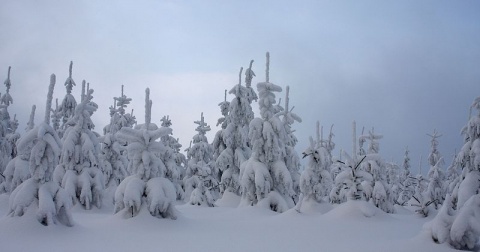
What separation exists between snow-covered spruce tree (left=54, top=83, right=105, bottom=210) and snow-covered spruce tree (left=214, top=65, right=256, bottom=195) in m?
9.37

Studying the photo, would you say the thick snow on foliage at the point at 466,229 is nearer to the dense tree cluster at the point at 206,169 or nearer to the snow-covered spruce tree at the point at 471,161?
A: the dense tree cluster at the point at 206,169

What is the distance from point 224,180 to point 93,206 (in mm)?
9947

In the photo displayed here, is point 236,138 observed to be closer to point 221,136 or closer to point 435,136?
point 221,136

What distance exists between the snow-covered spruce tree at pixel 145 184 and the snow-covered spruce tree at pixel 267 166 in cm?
782

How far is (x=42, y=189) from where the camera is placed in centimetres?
1211

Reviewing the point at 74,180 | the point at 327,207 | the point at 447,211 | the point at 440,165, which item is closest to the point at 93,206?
the point at 74,180

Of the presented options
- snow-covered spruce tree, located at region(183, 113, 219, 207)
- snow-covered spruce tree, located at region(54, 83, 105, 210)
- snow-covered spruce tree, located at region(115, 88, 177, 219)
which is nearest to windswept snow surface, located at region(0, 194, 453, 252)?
snow-covered spruce tree, located at region(115, 88, 177, 219)

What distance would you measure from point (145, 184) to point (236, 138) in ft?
46.4

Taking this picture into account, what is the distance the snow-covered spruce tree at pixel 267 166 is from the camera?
21594mm

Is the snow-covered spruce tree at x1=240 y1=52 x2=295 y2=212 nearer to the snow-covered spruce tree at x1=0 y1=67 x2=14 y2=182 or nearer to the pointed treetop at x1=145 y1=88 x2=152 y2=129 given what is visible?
the pointed treetop at x1=145 y1=88 x2=152 y2=129

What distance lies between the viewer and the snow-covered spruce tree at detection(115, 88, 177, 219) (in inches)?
548

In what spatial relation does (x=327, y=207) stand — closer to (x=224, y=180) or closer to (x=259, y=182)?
(x=259, y=182)

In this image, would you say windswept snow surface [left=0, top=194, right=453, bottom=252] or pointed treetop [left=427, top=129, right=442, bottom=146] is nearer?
windswept snow surface [left=0, top=194, right=453, bottom=252]

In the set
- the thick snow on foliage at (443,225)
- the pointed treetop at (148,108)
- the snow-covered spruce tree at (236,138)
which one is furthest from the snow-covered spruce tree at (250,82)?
the thick snow on foliage at (443,225)
